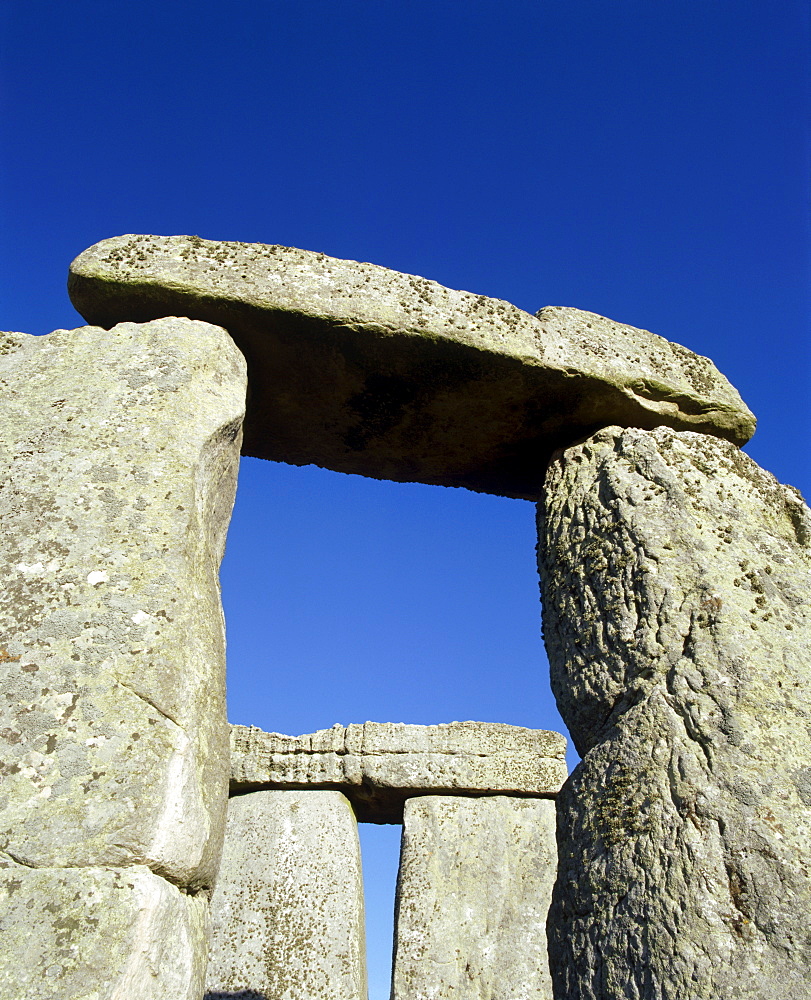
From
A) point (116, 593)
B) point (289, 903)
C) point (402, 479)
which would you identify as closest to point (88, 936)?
point (116, 593)

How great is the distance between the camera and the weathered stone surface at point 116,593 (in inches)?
95.2

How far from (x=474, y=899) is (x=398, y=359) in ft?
15.1

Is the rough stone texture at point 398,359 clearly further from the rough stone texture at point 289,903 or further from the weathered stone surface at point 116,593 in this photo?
the rough stone texture at point 289,903

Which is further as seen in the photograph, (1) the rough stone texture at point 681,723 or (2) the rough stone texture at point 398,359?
(2) the rough stone texture at point 398,359

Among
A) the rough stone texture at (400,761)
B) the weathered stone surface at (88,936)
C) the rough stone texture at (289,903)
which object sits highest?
the rough stone texture at (400,761)

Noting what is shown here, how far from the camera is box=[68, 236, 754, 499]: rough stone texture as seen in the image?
3.79 m

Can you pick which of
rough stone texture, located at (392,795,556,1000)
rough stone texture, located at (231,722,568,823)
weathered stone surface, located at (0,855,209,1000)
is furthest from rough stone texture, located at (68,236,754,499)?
rough stone texture, located at (392,795,556,1000)

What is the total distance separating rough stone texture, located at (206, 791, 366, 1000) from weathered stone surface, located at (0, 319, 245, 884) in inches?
167

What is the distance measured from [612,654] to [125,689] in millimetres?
1683

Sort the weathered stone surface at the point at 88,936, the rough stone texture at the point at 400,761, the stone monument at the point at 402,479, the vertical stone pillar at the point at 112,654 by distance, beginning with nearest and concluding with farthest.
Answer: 1. the weathered stone surface at the point at 88,936
2. the vertical stone pillar at the point at 112,654
3. the stone monument at the point at 402,479
4. the rough stone texture at the point at 400,761

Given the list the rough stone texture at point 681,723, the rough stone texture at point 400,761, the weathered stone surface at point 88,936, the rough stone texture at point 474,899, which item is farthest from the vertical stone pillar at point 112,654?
the rough stone texture at point 474,899

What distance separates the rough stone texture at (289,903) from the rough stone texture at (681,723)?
13.1 ft

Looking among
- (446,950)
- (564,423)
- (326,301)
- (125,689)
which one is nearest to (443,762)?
(446,950)

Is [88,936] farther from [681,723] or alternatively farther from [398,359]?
[398,359]
